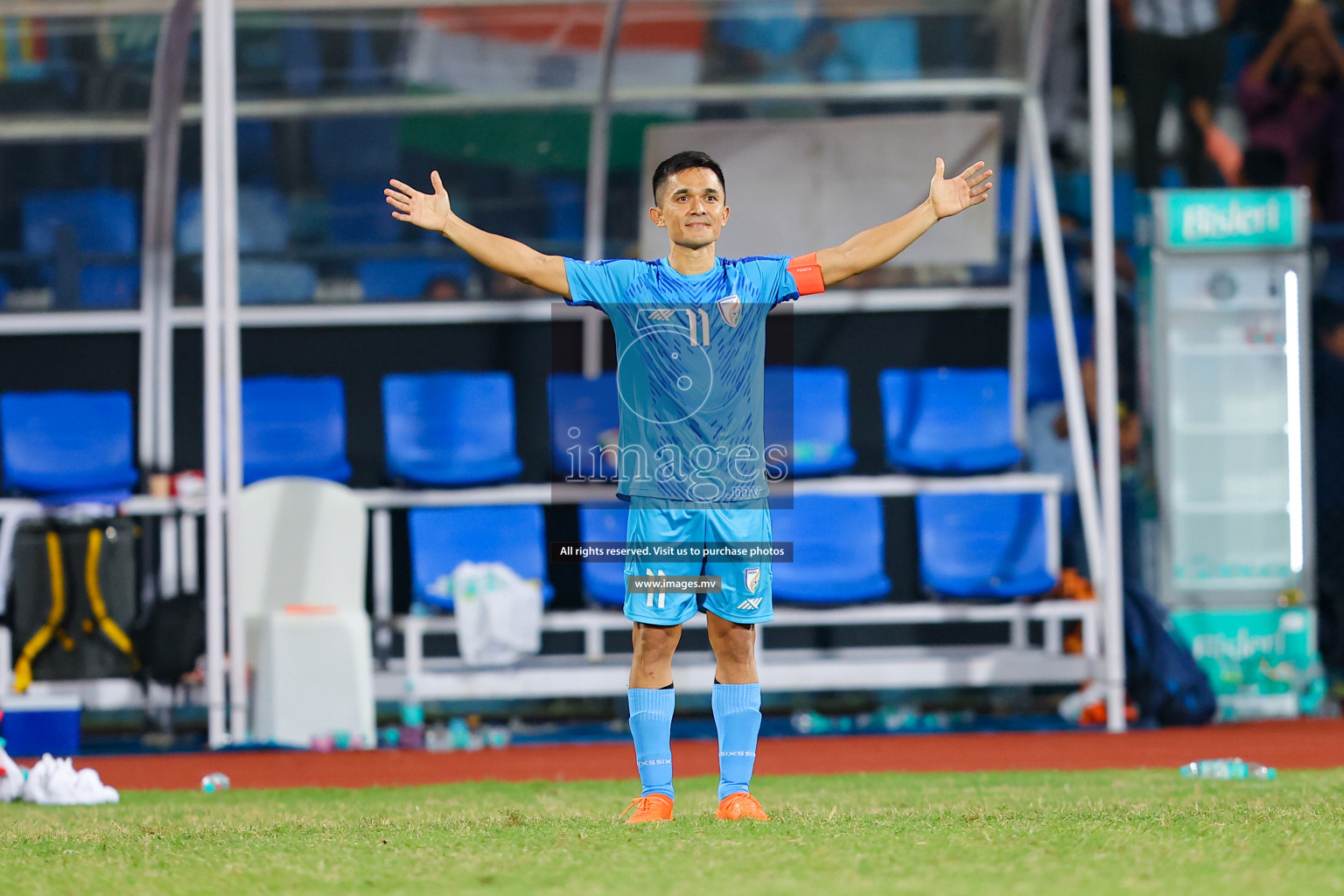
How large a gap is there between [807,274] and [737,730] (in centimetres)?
111


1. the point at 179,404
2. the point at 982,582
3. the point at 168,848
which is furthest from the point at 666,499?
the point at 179,404

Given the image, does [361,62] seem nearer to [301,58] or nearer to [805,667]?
[301,58]

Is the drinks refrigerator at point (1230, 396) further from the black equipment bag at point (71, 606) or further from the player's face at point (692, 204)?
the player's face at point (692, 204)

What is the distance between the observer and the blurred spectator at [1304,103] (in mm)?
9555

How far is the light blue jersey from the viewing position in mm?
3943

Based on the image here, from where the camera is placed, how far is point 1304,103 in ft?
31.7

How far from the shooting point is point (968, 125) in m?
9.02

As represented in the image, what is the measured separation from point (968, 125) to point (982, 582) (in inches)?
96.3

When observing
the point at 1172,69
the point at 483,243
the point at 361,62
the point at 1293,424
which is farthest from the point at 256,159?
the point at 483,243

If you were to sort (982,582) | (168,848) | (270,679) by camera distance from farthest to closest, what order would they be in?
(982,582), (270,679), (168,848)

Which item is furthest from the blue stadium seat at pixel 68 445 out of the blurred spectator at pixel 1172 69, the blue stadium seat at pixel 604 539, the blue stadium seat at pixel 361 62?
the blurred spectator at pixel 1172 69

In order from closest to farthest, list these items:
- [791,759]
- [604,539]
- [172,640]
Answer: [791,759]
[172,640]
[604,539]

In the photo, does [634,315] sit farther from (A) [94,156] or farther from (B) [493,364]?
(A) [94,156]

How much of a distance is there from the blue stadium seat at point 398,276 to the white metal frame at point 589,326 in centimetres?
12
